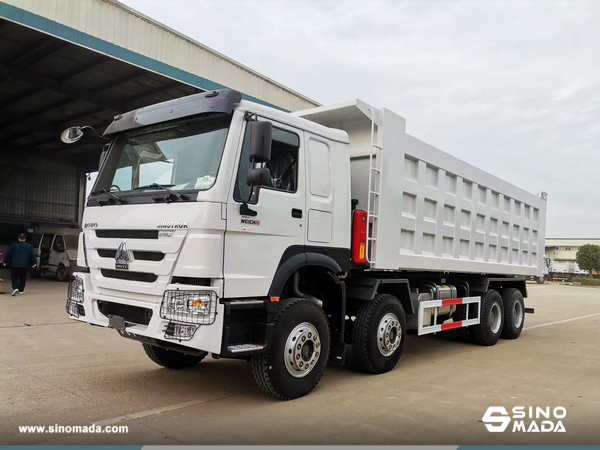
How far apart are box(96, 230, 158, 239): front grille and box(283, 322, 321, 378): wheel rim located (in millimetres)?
1585

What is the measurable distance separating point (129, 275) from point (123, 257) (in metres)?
0.18

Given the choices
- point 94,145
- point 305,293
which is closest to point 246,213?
point 305,293

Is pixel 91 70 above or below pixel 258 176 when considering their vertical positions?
above

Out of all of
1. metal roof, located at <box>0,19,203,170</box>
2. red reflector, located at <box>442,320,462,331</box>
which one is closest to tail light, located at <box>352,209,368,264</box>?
red reflector, located at <box>442,320,462,331</box>

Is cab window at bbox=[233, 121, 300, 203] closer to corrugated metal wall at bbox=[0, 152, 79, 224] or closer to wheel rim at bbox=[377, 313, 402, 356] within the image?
wheel rim at bbox=[377, 313, 402, 356]

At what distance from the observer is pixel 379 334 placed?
6.01 metres

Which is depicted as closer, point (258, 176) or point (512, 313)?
point (258, 176)

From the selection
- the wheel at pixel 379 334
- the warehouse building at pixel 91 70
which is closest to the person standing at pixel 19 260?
the warehouse building at pixel 91 70

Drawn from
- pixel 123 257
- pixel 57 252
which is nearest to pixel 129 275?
pixel 123 257

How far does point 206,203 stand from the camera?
167 inches

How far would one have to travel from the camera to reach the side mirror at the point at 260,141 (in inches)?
169

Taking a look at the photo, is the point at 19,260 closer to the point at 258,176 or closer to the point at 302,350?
the point at 302,350

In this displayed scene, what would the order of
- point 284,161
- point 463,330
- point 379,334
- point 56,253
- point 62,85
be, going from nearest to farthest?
point 284,161
point 379,334
point 463,330
point 62,85
point 56,253

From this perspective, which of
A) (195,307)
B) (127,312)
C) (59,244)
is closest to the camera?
(195,307)
